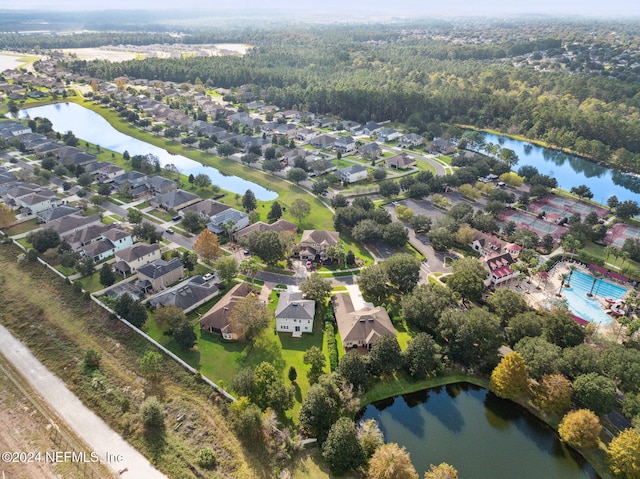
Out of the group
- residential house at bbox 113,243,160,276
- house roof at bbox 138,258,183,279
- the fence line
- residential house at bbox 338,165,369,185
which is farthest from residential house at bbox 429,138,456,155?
the fence line

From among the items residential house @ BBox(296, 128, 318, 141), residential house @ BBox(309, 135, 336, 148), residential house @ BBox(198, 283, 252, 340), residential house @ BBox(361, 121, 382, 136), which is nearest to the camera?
residential house @ BBox(198, 283, 252, 340)

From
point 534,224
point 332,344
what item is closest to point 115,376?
point 332,344

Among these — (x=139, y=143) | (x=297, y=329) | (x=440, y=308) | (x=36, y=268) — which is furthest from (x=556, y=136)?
(x=36, y=268)

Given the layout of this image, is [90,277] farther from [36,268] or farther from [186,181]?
[186,181]

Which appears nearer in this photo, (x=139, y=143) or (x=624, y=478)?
(x=624, y=478)

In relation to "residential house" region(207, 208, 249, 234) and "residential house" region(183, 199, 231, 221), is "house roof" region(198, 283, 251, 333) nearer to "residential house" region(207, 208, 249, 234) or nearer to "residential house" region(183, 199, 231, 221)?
"residential house" region(207, 208, 249, 234)

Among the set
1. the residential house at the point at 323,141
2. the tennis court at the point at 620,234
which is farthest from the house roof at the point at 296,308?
the residential house at the point at 323,141

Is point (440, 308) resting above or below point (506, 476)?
above
